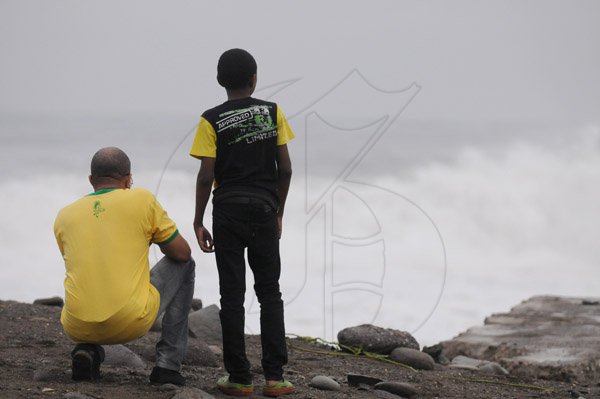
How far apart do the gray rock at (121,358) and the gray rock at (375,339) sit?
1.71 meters

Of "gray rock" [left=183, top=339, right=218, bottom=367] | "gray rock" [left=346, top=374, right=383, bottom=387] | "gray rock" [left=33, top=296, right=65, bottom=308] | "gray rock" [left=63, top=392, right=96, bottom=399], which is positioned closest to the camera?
"gray rock" [left=63, top=392, right=96, bottom=399]

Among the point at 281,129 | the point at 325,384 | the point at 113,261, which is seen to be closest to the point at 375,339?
the point at 325,384

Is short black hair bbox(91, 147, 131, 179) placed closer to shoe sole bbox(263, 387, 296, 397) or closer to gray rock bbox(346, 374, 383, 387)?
shoe sole bbox(263, 387, 296, 397)

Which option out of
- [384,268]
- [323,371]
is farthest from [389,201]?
[323,371]

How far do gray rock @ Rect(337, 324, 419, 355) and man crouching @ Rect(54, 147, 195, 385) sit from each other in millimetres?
2240

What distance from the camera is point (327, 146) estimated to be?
93.1ft

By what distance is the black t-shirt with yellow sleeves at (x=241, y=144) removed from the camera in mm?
4398

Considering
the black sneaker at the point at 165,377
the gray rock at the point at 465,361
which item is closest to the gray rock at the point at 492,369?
the gray rock at the point at 465,361

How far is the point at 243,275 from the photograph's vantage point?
4.56m

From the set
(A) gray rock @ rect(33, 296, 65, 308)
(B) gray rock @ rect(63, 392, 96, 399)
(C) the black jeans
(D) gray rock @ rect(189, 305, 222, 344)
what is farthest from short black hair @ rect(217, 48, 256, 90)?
(A) gray rock @ rect(33, 296, 65, 308)

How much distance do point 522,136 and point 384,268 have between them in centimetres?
1847

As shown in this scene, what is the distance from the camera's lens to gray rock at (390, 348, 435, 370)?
6230 millimetres

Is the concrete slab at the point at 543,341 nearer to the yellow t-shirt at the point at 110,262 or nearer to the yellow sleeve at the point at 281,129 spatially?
the yellow sleeve at the point at 281,129

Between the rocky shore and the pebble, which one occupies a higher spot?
the rocky shore
